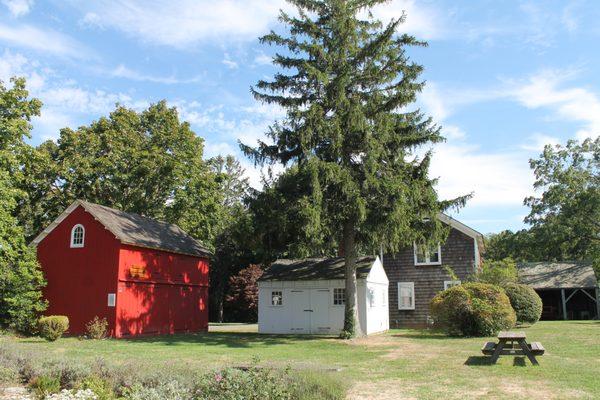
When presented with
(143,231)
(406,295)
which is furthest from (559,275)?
(143,231)

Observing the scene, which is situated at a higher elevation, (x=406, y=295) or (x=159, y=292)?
(x=159, y=292)

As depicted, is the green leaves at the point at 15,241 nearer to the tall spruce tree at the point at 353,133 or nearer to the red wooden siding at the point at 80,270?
the red wooden siding at the point at 80,270

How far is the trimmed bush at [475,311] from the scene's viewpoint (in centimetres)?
2208

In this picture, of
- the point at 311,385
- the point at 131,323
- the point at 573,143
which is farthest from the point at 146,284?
the point at 573,143

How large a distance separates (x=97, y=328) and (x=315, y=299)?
1015 cm

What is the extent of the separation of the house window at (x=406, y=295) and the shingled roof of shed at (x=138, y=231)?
39.3ft

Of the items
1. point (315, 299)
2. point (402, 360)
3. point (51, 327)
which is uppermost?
point (315, 299)

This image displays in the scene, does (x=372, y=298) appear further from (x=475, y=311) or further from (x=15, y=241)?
(x=15, y=241)

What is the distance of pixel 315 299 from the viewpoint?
26062 mm

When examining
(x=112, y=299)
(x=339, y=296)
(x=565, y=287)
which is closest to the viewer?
(x=112, y=299)

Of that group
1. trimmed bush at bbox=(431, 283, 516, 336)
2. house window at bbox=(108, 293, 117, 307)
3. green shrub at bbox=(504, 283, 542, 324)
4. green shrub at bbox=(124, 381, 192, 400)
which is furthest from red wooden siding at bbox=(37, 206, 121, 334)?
green shrub at bbox=(504, 283, 542, 324)

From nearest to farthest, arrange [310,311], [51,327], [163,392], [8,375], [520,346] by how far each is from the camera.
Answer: [163,392] → [8,375] → [520,346] → [51,327] → [310,311]

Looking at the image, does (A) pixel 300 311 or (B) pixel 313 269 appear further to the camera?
(B) pixel 313 269

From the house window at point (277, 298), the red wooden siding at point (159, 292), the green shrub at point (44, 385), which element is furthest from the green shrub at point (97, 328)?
the green shrub at point (44, 385)
